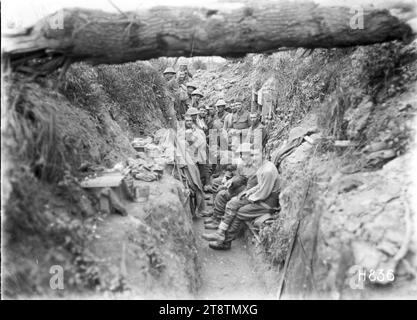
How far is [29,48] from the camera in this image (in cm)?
435

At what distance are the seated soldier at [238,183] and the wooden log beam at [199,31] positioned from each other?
2.93 metres

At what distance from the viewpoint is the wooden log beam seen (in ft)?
14.5

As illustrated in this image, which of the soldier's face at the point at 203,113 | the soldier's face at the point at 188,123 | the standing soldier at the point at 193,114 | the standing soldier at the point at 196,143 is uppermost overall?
the standing soldier at the point at 193,114

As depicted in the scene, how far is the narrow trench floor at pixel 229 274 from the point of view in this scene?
19.0 ft

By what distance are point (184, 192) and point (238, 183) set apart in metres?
1.22

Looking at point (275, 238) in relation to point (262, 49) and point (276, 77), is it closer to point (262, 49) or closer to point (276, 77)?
point (262, 49)

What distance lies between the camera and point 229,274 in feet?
21.4

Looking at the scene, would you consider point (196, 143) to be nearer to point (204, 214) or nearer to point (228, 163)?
point (228, 163)

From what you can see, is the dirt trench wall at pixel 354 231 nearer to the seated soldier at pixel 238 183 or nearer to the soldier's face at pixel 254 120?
the seated soldier at pixel 238 183

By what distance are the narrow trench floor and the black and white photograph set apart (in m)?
0.04

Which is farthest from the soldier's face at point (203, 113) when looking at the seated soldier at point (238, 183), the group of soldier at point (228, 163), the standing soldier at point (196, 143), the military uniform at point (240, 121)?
the seated soldier at point (238, 183)

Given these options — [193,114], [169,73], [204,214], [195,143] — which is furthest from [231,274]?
[169,73]

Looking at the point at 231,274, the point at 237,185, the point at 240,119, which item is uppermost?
the point at 240,119

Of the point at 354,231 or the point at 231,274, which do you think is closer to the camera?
the point at 354,231
